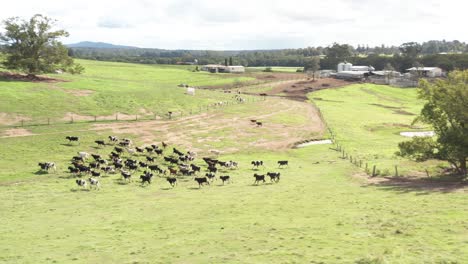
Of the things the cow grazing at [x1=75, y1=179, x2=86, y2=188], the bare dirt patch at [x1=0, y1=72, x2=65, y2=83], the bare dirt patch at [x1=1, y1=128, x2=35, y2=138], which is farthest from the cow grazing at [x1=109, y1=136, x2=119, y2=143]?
the bare dirt patch at [x1=0, y1=72, x2=65, y2=83]

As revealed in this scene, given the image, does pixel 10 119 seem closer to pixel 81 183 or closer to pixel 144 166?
pixel 144 166

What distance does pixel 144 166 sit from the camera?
156ft

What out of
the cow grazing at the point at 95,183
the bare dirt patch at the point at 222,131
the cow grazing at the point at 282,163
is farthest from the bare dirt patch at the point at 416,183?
the cow grazing at the point at 95,183

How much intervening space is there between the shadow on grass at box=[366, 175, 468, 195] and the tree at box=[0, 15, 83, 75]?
2856 inches

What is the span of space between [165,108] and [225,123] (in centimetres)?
1450

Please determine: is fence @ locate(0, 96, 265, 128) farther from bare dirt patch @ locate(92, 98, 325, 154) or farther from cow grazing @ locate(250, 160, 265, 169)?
cow grazing @ locate(250, 160, 265, 169)

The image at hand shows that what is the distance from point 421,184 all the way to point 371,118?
5814 cm

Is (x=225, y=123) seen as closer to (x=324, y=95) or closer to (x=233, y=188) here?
(x=233, y=188)

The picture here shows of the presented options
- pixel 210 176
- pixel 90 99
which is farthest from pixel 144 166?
pixel 90 99

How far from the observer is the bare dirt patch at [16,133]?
189 feet

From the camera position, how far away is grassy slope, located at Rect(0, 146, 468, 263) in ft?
70.5

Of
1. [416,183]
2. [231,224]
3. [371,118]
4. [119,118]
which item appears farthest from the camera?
[371,118]

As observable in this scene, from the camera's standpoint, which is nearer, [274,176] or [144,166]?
[274,176]

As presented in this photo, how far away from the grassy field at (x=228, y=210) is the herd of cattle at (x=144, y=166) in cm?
93
